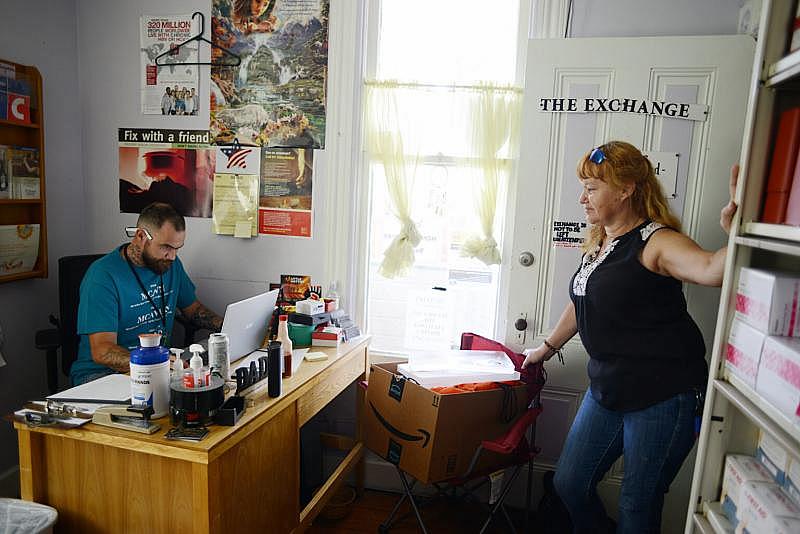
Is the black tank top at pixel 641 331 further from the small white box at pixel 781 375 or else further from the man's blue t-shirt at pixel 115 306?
the man's blue t-shirt at pixel 115 306

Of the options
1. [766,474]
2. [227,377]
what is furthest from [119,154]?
[766,474]

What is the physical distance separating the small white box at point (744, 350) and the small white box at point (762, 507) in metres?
0.24

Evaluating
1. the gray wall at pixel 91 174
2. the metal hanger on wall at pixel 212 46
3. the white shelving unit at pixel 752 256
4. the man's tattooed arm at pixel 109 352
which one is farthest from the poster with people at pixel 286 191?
the white shelving unit at pixel 752 256

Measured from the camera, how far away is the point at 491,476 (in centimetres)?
218

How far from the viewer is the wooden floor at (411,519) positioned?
8.25ft

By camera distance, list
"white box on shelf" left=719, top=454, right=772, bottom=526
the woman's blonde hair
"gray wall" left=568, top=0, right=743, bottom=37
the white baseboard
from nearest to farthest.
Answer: "white box on shelf" left=719, top=454, right=772, bottom=526 < the woman's blonde hair < "gray wall" left=568, top=0, right=743, bottom=37 < the white baseboard

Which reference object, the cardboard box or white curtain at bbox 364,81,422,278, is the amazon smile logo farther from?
the cardboard box

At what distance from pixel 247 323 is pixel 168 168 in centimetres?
133

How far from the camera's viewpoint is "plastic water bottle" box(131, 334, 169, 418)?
58.2 inches

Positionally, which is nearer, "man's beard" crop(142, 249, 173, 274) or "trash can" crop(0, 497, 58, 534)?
"trash can" crop(0, 497, 58, 534)

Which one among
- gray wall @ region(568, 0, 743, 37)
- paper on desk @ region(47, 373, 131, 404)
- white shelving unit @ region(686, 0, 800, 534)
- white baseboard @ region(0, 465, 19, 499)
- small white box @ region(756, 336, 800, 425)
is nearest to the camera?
small white box @ region(756, 336, 800, 425)

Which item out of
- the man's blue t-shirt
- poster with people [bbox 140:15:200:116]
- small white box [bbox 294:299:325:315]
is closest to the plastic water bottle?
the man's blue t-shirt

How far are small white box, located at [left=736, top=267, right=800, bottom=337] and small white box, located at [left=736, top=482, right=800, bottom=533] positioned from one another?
1.24 ft

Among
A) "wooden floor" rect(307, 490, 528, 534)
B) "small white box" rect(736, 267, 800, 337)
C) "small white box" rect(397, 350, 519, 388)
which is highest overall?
"small white box" rect(736, 267, 800, 337)
